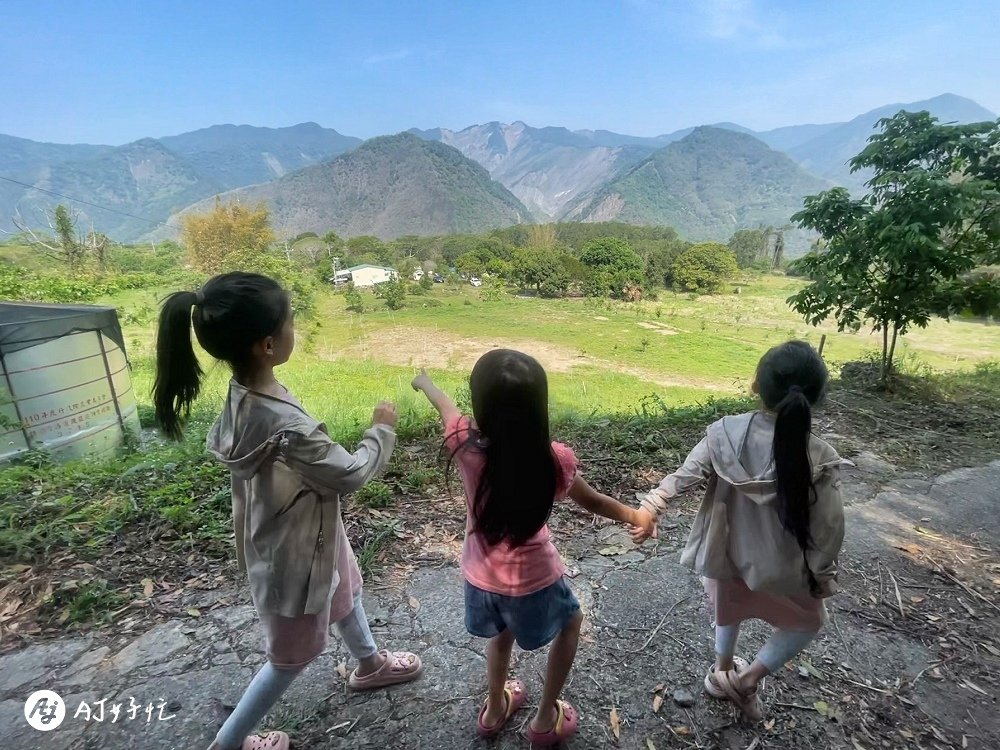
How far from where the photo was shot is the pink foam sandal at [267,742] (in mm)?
1157

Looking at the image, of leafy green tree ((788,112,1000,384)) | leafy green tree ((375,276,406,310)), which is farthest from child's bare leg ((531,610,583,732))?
leafy green tree ((375,276,406,310))

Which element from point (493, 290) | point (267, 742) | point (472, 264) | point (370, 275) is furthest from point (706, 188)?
point (267, 742)

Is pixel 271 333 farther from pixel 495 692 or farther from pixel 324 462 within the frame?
pixel 495 692

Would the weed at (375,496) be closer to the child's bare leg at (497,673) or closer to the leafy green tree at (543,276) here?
the child's bare leg at (497,673)

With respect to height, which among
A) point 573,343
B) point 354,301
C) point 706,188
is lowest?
point 573,343

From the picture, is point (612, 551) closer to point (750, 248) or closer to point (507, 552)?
point (507, 552)

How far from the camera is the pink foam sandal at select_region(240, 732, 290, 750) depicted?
3.80ft

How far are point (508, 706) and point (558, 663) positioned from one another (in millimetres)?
315

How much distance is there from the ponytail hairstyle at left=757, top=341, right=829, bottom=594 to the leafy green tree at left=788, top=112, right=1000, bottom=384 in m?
3.64

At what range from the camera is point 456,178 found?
83375mm

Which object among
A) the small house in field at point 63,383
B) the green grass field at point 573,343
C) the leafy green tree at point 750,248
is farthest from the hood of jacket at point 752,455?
the leafy green tree at point 750,248

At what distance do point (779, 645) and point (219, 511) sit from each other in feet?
7.34

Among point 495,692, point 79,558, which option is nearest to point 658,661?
point 495,692

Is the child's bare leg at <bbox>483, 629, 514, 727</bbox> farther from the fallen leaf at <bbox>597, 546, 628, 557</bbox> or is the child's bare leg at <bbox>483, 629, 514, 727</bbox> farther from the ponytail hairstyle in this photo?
the fallen leaf at <bbox>597, 546, 628, 557</bbox>
